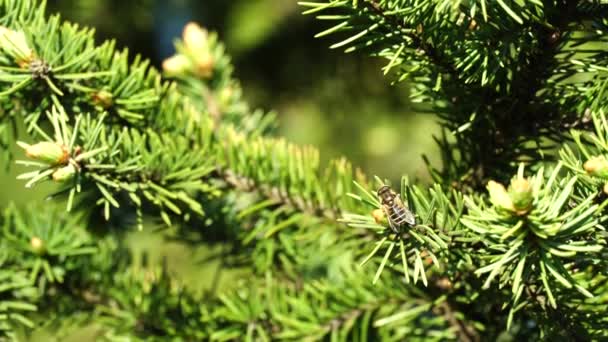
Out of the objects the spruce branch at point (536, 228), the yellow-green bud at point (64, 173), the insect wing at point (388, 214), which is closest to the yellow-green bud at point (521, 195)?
the spruce branch at point (536, 228)

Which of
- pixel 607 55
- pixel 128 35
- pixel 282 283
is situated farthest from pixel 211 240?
pixel 128 35

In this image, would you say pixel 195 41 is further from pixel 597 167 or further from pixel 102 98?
pixel 597 167

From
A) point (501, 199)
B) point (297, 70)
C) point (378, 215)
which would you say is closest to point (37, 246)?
point (378, 215)

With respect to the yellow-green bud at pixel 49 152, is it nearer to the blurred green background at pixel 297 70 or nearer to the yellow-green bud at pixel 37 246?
the yellow-green bud at pixel 37 246

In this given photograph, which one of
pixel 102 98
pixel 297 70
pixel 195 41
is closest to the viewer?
pixel 102 98

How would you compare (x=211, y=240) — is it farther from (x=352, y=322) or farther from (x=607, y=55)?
(x=607, y=55)

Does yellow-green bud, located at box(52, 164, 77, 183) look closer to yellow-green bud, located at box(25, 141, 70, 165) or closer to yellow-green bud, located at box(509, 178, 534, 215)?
yellow-green bud, located at box(25, 141, 70, 165)

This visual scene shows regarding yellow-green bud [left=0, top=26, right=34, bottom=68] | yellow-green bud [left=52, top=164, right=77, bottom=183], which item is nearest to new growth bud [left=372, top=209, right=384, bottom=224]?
yellow-green bud [left=52, top=164, right=77, bottom=183]
